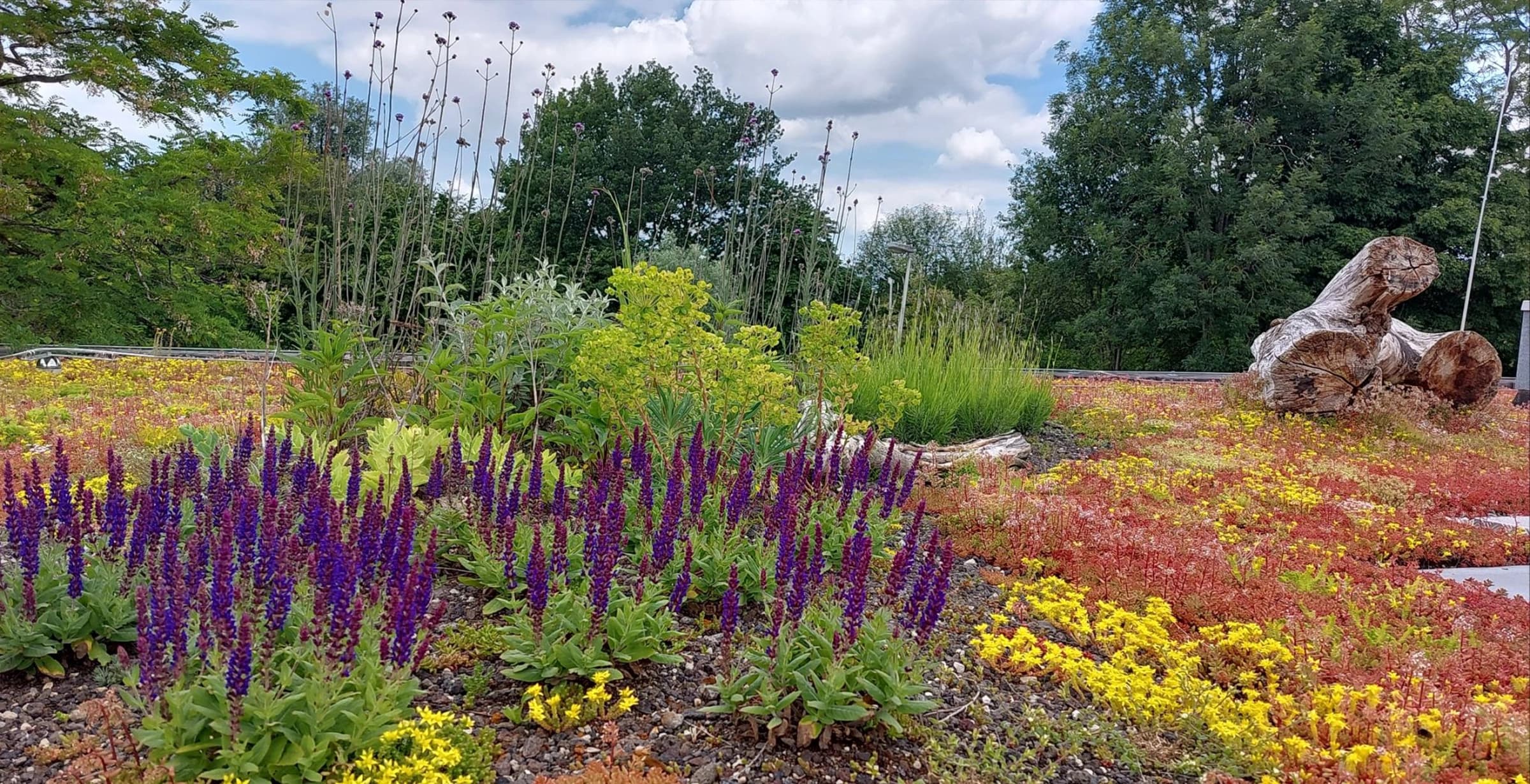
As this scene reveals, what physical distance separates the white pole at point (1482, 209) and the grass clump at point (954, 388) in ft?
38.3

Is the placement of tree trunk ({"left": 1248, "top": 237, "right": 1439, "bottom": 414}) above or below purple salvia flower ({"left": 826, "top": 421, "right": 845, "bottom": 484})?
above

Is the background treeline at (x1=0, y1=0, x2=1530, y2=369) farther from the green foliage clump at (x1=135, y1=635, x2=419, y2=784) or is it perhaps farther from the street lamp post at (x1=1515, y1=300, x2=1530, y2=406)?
the green foliage clump at (x1=135, y1=635, x2=419, y2=784)

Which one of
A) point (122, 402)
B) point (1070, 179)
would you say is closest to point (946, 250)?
point (1070, 179)

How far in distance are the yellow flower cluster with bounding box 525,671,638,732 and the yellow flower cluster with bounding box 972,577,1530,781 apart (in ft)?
3.59

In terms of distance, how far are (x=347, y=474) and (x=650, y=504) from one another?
1.39 metres

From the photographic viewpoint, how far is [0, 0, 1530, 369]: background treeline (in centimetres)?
1220

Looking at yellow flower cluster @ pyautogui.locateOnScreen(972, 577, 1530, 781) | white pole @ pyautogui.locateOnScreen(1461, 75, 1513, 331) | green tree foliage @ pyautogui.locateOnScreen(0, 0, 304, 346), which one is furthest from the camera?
white pole @ pyautogui.locateOnScreen(1461, 75, 1513, 331)

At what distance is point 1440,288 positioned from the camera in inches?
755

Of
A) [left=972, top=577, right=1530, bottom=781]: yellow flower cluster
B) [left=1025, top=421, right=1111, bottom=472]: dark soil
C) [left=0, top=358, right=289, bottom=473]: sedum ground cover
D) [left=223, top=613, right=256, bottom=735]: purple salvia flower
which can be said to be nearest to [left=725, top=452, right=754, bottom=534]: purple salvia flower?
[left=972, top=577, right=1530, bottom=781]: yellow flower cluster

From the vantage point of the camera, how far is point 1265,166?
1892cm

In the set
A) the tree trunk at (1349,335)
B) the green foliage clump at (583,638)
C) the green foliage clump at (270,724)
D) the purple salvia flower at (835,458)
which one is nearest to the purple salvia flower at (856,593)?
the green foliage clump at (583,638)

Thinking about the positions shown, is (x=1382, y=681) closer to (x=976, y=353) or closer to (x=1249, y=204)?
(x=976, y=353)

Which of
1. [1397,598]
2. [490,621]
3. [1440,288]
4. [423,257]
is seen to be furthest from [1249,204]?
[490,621]

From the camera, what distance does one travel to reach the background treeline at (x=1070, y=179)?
1220 cm
